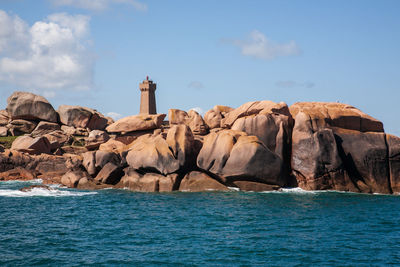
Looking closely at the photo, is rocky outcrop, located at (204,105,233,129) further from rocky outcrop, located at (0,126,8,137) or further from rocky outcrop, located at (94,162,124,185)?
rocky outcrop, located at (0,126,8,137)

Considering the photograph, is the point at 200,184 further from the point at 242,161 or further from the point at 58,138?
the point at 58,138

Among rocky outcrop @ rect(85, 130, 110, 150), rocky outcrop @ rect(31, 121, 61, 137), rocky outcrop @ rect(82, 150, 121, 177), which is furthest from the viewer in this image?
rocky outcrop @ rect(31, 121, 61, 137)

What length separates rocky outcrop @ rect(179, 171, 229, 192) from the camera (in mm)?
39656

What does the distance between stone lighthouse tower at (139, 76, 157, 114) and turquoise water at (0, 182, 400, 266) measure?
52657 millimetres

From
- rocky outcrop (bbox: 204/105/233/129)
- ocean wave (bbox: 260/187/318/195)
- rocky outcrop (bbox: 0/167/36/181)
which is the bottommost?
ocean wave (bbox: 260/187/318/195)

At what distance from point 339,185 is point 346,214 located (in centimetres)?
1116

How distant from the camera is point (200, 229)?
2481 centimetres

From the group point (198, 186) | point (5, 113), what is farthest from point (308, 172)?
point (5, 113)

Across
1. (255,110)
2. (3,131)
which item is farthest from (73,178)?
(3,131)

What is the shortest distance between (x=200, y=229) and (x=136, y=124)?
1313 inches

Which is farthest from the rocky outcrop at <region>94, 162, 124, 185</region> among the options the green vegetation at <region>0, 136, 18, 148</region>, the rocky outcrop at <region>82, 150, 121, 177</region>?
the green vegetation at <region>0, 136, 18, 148</region>

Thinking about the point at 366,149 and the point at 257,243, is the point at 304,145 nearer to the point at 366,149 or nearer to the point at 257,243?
the point at 366,149

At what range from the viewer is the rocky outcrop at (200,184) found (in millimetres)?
39656

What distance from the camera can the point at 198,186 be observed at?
3978cm
